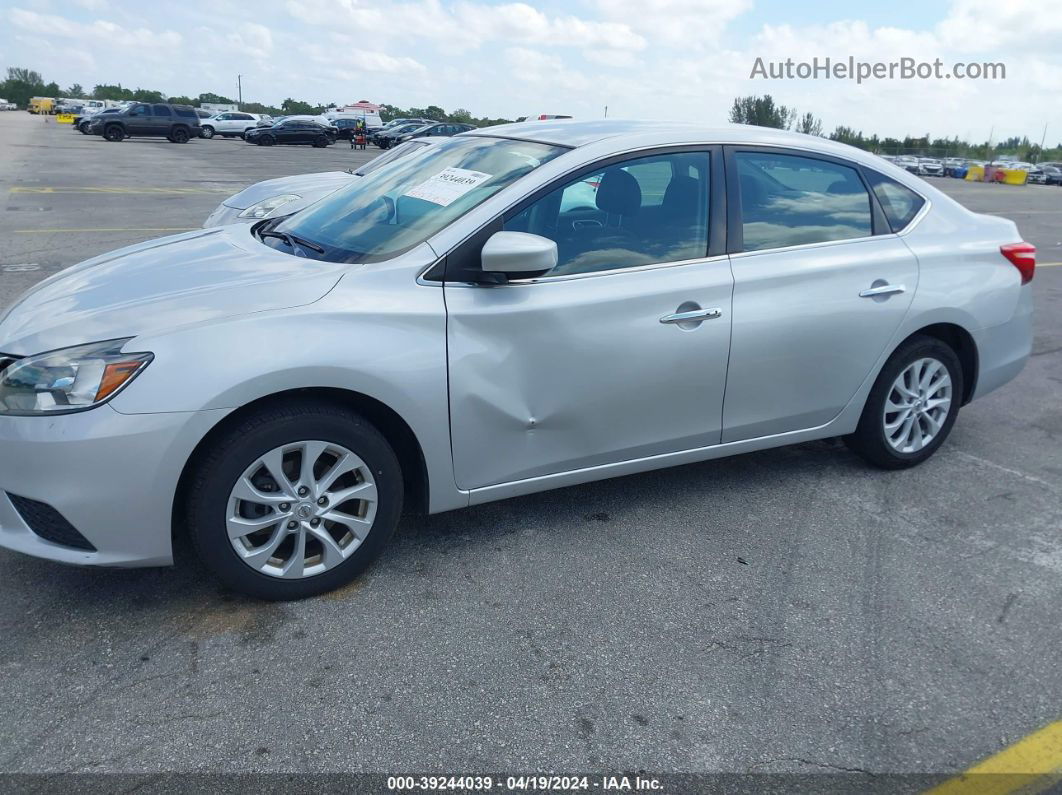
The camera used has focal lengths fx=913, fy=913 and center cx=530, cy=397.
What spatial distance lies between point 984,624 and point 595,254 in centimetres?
197

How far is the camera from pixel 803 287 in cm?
399

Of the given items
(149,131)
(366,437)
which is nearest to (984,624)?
(366,437)

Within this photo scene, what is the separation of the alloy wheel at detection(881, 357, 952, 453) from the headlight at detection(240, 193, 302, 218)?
18.5 ft

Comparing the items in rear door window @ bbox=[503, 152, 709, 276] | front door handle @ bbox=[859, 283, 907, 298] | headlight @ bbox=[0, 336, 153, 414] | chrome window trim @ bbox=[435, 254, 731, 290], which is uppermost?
rear door window @ bbox=[503, 152, 709, 276]

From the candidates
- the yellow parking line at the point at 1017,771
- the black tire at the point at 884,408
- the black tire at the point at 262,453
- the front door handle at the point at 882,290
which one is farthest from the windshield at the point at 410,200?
the yellow parking line at the point at 1017,771

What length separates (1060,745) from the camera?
8.70 feet

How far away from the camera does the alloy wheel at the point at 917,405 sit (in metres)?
4.45

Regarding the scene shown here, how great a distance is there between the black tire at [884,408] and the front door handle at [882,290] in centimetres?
30

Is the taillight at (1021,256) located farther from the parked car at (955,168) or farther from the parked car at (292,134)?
the parked car at (955,168)

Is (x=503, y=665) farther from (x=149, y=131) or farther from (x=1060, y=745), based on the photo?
(x=149, y=131)

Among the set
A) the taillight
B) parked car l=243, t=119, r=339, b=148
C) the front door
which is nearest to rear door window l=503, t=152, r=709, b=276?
the front door

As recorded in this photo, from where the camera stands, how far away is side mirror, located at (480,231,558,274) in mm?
3207

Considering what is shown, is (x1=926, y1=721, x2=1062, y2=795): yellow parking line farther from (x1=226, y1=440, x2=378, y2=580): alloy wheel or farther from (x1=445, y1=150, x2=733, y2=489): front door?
(x1=226, y1=440, x2=378, y2=580): alloy wheel

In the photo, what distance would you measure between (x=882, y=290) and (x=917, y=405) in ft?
2.30
